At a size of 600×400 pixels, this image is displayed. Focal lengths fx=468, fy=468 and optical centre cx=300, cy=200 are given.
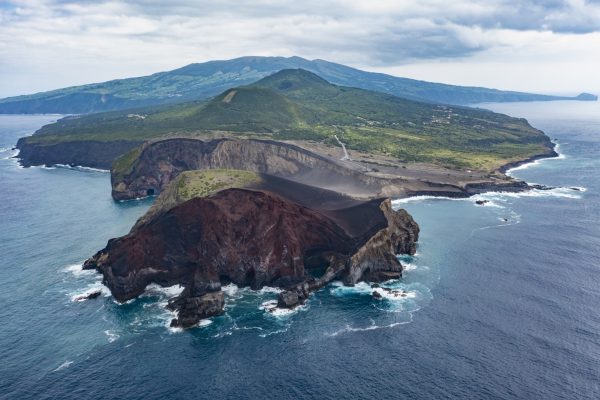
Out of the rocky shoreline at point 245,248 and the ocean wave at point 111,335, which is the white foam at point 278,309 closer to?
the rocky shoreline at point 245,248

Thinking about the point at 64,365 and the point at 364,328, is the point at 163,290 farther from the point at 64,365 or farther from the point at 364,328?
the point at 364,328

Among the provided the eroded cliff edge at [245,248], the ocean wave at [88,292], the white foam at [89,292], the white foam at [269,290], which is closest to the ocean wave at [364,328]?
the eroded cliff edge at [245,248]

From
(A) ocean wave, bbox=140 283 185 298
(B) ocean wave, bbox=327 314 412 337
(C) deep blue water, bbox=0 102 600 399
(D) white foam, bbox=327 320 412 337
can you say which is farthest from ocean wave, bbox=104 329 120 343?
(D) white foam, bbox=327 320 412 337

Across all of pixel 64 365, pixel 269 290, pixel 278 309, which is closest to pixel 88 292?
pixel 64 365

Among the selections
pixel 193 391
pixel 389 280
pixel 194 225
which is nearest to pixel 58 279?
pixel 194 225

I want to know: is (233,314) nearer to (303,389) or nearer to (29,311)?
(303,389)
